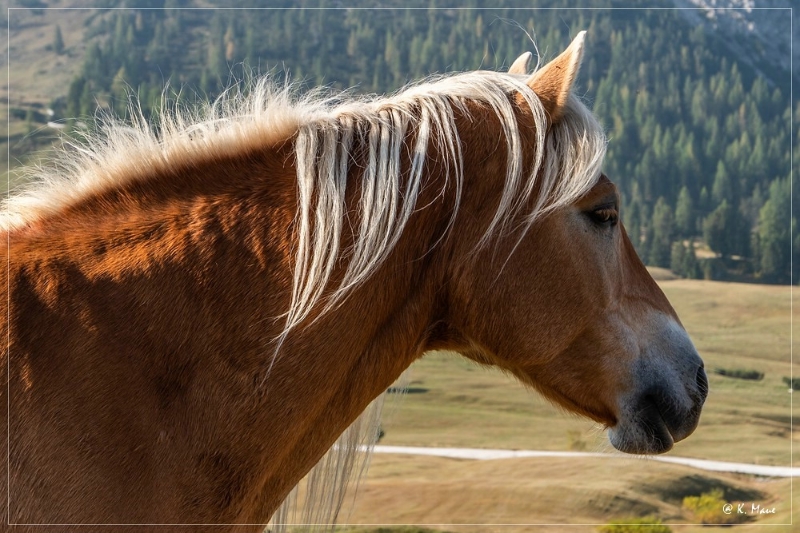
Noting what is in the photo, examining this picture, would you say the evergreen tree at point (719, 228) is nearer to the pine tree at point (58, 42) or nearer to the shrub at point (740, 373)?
the shrub at point (740, 373)

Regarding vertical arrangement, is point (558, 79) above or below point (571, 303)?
above

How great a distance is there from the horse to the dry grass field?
54 centimetres

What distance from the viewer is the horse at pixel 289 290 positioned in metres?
1.93

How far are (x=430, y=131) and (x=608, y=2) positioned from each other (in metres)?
45.7

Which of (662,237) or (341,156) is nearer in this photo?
(341,156)

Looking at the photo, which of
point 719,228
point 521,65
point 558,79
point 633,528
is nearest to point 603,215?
point 558,79

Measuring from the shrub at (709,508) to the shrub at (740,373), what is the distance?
14331 millimetres

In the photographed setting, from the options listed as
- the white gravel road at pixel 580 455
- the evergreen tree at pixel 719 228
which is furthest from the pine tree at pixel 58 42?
the white gravel road at pixel 580 455

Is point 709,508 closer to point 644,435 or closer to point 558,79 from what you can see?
point 644,435

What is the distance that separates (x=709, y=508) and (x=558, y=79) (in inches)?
284

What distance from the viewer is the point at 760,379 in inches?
846

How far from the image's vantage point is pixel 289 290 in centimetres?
213

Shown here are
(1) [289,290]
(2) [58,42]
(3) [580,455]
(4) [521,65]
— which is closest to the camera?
(1) [289,290]

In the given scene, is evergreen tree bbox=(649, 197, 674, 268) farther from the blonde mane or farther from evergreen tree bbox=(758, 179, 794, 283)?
the blonde mane
